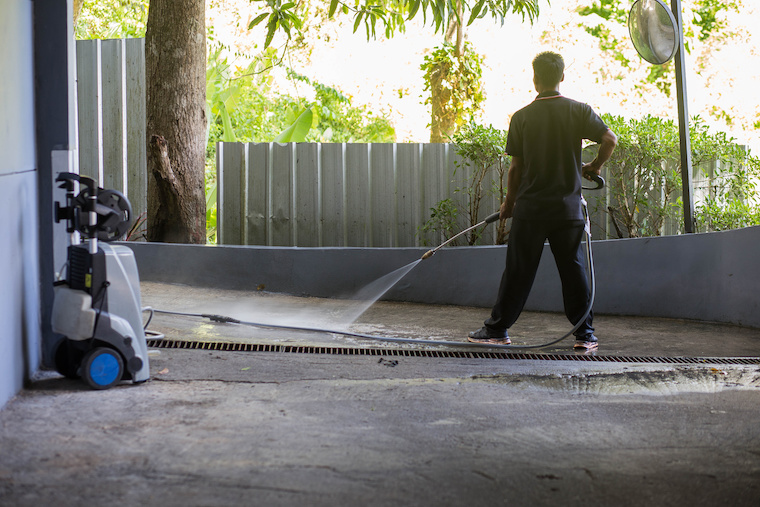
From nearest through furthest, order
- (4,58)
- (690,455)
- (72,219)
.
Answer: (690,455) < (4,58) < (72,219)

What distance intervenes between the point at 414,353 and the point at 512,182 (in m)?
1.46

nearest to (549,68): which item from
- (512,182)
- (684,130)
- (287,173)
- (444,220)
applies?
(512,182)

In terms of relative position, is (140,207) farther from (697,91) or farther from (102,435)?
(697,91)

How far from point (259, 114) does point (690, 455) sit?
15344 millimetres

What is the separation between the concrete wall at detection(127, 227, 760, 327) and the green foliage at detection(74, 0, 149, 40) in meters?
9.11

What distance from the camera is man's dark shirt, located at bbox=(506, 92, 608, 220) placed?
5.02 metres

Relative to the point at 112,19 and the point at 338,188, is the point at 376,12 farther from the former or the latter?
the point at 112,19

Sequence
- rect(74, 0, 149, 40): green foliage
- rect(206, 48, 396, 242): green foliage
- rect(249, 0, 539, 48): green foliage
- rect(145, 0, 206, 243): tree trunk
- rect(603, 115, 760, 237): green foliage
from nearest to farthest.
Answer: rect(249, 0, 539, 48): green foliage, rect(603, 115, 760, 237): green foliage, rect(145, 0, 206, 243): tree trunk, rect(206, 48, 396, 242): green foliage, rect(74, 0, 149, 40): green foliage

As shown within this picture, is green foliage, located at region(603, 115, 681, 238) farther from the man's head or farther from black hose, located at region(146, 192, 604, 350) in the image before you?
the man's head

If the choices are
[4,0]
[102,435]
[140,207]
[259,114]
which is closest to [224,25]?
[259,114]

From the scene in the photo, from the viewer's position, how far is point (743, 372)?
14.5 ft

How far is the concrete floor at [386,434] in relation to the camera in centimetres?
239

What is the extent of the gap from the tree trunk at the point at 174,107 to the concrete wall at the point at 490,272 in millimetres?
496

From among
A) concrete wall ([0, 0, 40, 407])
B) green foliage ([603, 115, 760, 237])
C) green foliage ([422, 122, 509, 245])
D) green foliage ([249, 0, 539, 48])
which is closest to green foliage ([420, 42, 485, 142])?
green foliage ([249, 0, 539, 48])
